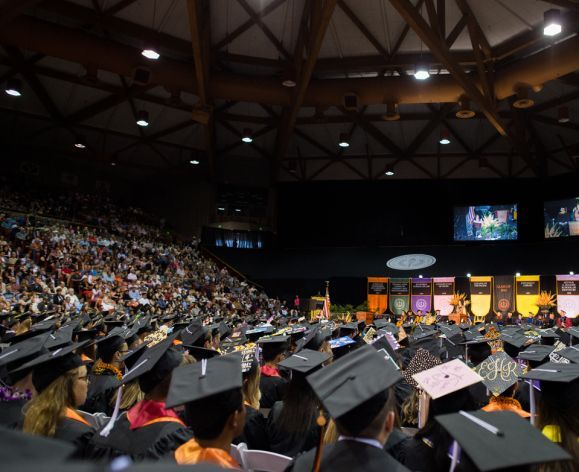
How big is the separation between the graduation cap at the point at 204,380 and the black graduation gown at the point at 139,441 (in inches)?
14.6

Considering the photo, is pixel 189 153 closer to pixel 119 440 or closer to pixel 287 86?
pixel 287 86

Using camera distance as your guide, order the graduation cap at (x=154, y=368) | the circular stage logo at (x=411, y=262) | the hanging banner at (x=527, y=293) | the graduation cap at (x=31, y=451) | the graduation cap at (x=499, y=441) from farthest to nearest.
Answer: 1. the circular stage logo at (x=411, y=262)
2. the hanging banner at (x=527, y=293)
3. the graduation cap at (x=154, y=368)
4. the graduation cap at (x=499, y=441)
5. the graduation cap at (x=31, y=451)

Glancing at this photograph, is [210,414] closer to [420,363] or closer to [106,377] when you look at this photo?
[420,363]

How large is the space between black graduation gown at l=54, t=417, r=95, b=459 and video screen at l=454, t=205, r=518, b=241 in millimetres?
23818

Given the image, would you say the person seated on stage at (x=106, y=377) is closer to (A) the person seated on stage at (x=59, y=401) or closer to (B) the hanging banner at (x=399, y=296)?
(A) the person seated on stage at (x=59, y=401)

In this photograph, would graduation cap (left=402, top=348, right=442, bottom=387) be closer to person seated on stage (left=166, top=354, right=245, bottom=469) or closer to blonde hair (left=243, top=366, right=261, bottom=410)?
blonde hair (left=243, top=366, right=261, bottom=410)

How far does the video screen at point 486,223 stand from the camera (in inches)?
933

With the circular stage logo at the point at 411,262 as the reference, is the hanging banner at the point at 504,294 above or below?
below

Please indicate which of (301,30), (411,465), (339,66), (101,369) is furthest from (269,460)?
(339,66)

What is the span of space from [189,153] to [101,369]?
21697 mm

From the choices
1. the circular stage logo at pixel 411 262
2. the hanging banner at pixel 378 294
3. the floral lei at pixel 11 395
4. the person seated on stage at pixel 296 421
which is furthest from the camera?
the circular stage logo at pixel 411 262

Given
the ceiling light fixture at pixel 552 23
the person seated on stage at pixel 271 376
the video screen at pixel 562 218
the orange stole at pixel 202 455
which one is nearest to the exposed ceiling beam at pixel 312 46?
the ceiling light fixture at pixel 552 23

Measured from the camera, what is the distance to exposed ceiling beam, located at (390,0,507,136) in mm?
9984

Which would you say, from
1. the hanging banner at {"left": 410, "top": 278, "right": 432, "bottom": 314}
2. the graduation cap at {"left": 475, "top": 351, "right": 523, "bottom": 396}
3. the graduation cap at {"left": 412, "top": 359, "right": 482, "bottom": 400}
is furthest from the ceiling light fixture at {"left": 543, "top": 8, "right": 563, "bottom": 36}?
the hanging banner at {"left": 410, "top": 278, "right": 432, "bottom": 314}
